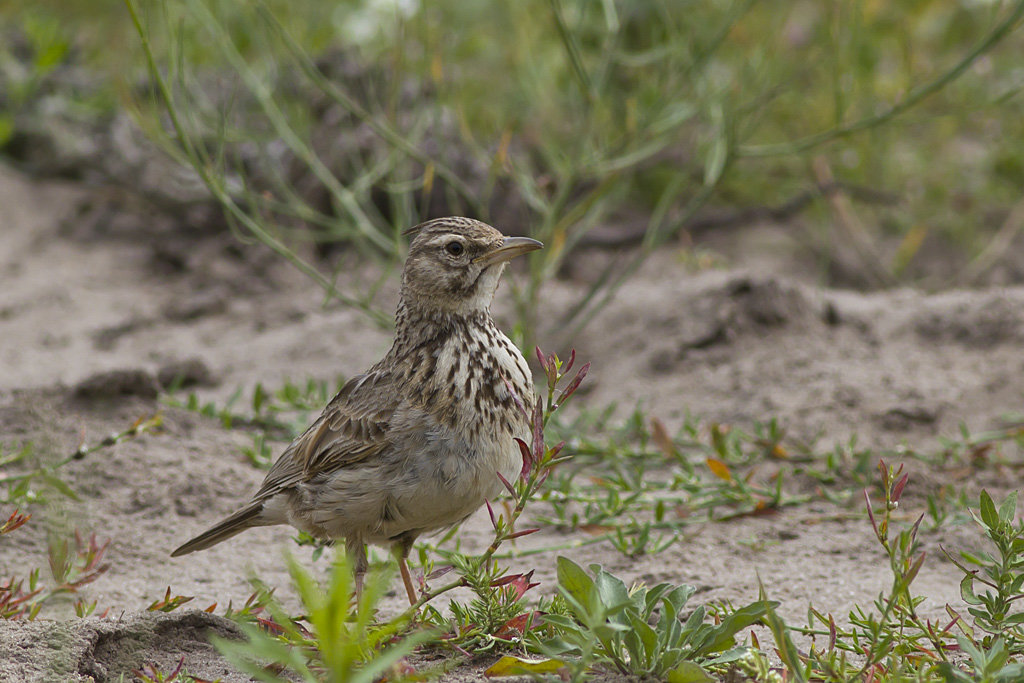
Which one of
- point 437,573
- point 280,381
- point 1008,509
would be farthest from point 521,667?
point 280,381

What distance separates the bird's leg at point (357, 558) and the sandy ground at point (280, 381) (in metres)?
0.20

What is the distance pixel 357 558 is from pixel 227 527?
0.48m

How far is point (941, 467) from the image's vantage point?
4418 millimetres

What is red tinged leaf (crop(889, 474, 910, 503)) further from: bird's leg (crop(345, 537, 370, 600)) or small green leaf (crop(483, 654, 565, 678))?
bird's leg (crop(345, 537, 370, 600))

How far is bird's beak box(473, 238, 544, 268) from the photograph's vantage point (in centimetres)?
374

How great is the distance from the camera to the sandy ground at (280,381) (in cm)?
367

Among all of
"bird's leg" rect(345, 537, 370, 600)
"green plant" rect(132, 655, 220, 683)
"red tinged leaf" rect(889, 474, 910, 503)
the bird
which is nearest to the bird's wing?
the bird

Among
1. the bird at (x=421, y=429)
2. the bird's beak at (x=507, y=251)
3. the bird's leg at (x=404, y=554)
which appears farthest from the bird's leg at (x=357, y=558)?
the bird's beak at (x=507, y=251)

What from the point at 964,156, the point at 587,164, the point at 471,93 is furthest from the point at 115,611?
the point at 964,156

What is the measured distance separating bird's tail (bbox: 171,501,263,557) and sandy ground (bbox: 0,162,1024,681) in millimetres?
207

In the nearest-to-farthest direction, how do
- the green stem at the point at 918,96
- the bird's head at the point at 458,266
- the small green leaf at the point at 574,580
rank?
the small green leaf at the point at 574,580
the bird's head at the point at 458,266
the green stem at the point at 918,96

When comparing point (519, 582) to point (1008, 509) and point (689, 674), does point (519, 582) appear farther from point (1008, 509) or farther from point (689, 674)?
point (1008, 509)

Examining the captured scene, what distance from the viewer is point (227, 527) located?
147 inches

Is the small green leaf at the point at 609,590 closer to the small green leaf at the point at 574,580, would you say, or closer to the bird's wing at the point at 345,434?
the small green leaf at the point at 574,580
